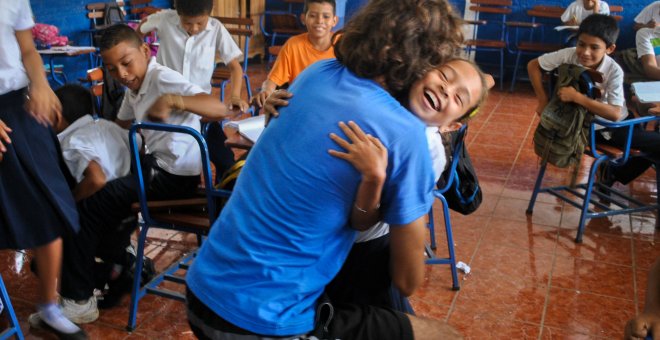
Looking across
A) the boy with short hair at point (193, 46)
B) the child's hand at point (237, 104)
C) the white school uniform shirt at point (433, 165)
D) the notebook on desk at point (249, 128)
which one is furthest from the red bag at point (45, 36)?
the white school uniform shirt at point (433, 165)

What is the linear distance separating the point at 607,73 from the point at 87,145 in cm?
254

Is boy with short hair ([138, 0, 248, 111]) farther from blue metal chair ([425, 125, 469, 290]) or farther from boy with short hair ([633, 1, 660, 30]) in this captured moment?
boy with short hair ([633, 1, 660, 30])

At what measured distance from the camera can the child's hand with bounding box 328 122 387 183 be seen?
103 cm

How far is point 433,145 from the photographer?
166 cm

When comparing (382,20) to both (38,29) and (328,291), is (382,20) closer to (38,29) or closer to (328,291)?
(328,291)

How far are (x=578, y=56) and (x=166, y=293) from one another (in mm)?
2394

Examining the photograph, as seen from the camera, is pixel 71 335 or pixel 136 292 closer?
pixel 71 335

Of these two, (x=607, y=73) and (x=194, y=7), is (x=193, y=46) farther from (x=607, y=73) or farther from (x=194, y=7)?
(x=607, y=73)

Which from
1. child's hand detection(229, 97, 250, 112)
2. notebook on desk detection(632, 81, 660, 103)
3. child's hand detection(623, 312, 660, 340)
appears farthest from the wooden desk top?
child's hand detection(623, 312, 660, 340)

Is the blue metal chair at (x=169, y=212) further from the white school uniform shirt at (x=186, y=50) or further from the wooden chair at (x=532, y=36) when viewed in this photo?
the wooden chair at (x=532, y=36)

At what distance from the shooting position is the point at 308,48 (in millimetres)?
3283

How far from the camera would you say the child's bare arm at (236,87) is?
288 cm

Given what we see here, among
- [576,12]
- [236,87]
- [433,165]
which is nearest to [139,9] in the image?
[236,87]

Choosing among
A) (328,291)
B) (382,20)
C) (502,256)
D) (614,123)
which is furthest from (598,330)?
(382,20)
